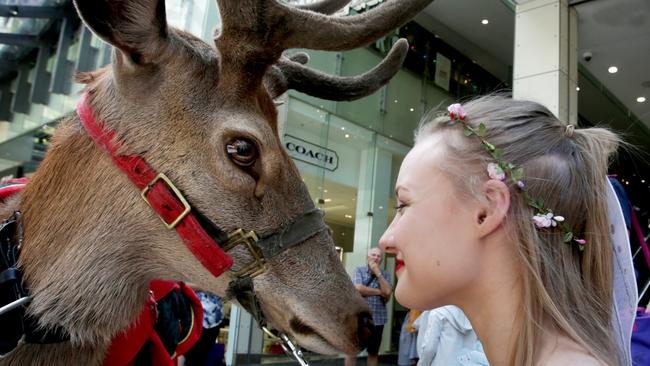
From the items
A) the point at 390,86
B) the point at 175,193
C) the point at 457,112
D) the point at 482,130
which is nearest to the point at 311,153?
the point at 390,86

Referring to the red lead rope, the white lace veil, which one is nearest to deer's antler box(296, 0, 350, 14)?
the red lead rope

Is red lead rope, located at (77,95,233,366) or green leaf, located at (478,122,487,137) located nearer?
green leaf, located at (478,122,487,137)

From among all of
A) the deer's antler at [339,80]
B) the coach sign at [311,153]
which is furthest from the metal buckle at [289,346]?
the coach sign at [311,153]

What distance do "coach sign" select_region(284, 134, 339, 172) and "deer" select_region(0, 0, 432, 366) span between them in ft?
25.9

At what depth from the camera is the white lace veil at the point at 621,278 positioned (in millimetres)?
1520

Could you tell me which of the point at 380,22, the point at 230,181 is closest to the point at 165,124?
the point at 230,181

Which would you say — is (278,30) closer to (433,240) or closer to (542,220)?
(433,240)

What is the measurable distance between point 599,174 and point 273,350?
8.29 meters

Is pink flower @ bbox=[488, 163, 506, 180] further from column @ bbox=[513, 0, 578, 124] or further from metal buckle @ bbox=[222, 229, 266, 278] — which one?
column @ bbox=[513, 0, 578, 124]

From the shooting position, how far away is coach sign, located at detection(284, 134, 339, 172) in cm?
1034

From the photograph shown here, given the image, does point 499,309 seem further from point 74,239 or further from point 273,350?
point 273,350

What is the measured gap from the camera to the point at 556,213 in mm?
1463

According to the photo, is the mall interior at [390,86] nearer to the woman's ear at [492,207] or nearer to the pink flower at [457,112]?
the pink flower at [457,112]

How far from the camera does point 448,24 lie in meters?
11.4
